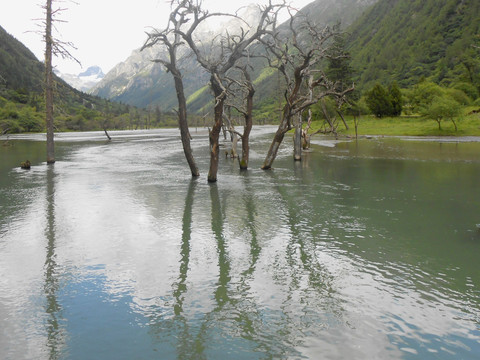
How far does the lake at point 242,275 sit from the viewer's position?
647 cm

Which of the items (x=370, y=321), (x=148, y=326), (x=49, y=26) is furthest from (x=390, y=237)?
(x=49, y=26)

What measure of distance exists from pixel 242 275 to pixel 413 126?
2882 inches

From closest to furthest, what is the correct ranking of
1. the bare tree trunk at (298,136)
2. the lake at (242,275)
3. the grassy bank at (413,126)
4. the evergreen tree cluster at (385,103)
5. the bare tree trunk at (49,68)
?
the lake at (242,275) < the bare tree trunk at (49,68) < the bare tree trunk at (298,136) < the grassy bank at (413,126) < the evergreen tree cluster at (385,103)

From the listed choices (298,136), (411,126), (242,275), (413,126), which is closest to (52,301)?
(242,275)

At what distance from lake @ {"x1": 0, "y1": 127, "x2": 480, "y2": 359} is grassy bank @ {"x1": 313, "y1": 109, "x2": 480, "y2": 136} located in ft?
164

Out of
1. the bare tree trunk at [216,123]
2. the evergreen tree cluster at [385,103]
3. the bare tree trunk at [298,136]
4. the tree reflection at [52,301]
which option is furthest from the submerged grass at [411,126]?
the tree reflection at [52,301]

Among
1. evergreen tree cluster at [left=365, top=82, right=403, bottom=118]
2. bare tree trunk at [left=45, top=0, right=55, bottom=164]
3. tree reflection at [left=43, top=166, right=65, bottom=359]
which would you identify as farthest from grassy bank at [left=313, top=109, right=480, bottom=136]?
tree reflection at [left=43, top=166, right=65, bottom=359]

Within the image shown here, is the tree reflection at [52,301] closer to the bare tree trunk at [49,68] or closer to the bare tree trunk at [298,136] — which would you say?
the bare tree trunk at [49,68]

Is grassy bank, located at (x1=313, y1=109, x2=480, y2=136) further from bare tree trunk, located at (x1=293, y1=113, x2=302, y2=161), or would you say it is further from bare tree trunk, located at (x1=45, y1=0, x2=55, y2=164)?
bare tree trunk, located at (x1=45, y1=0, x2=55, y2=164)

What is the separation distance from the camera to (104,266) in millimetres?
10000

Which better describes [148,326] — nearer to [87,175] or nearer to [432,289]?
[432,289]

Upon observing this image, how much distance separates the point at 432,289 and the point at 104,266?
8008 mm

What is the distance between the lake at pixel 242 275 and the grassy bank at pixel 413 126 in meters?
49.8

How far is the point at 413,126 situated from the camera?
7319 cm
